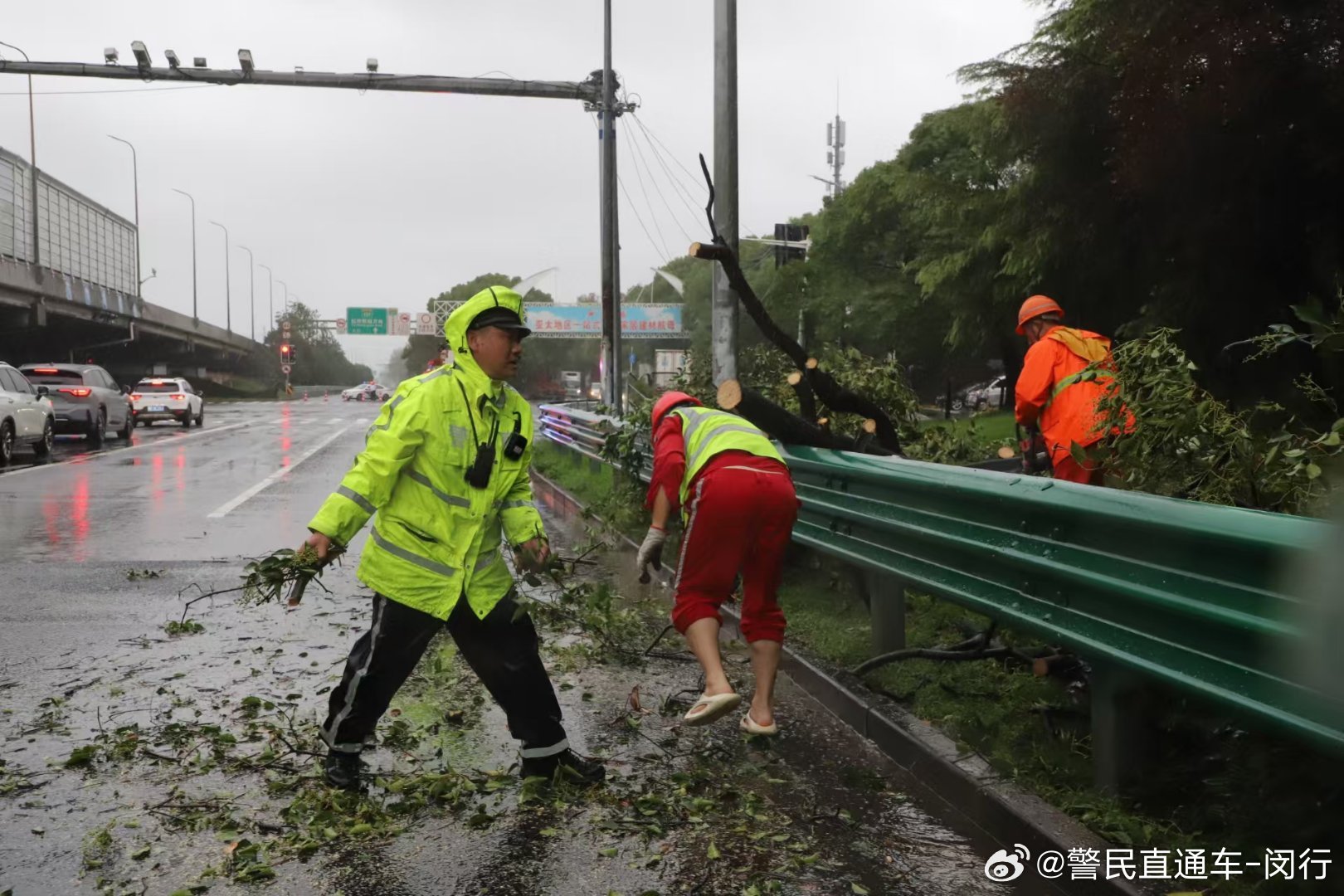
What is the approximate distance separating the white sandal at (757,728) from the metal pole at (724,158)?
6831 mm

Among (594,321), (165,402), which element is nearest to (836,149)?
(594,321)

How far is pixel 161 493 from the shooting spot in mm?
16094

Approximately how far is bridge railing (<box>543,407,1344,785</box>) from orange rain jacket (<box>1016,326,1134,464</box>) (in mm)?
742

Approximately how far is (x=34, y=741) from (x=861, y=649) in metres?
3.75

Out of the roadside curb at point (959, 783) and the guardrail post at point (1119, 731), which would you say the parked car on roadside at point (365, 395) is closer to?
the roadside curb at point (959, 783)

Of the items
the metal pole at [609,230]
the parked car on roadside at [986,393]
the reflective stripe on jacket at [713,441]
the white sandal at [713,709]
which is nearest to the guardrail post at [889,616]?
the reflective stripe on jacket at [713,441]

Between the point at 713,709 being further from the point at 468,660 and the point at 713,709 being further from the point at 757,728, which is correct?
the point at 468,660

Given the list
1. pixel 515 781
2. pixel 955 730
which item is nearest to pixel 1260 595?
pixel 955 730

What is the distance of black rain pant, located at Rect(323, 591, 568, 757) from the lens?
14.8ft

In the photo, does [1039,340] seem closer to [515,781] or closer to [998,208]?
[515,781]

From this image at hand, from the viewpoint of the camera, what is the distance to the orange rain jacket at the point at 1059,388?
5969 millimetres

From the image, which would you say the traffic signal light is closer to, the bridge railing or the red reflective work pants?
the bridge railing

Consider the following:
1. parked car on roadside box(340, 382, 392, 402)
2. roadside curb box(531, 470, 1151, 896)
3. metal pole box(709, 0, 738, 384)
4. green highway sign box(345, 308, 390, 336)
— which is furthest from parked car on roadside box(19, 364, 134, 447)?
green highway sign box(345, 308, 390, 336)

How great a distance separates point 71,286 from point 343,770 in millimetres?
50300
